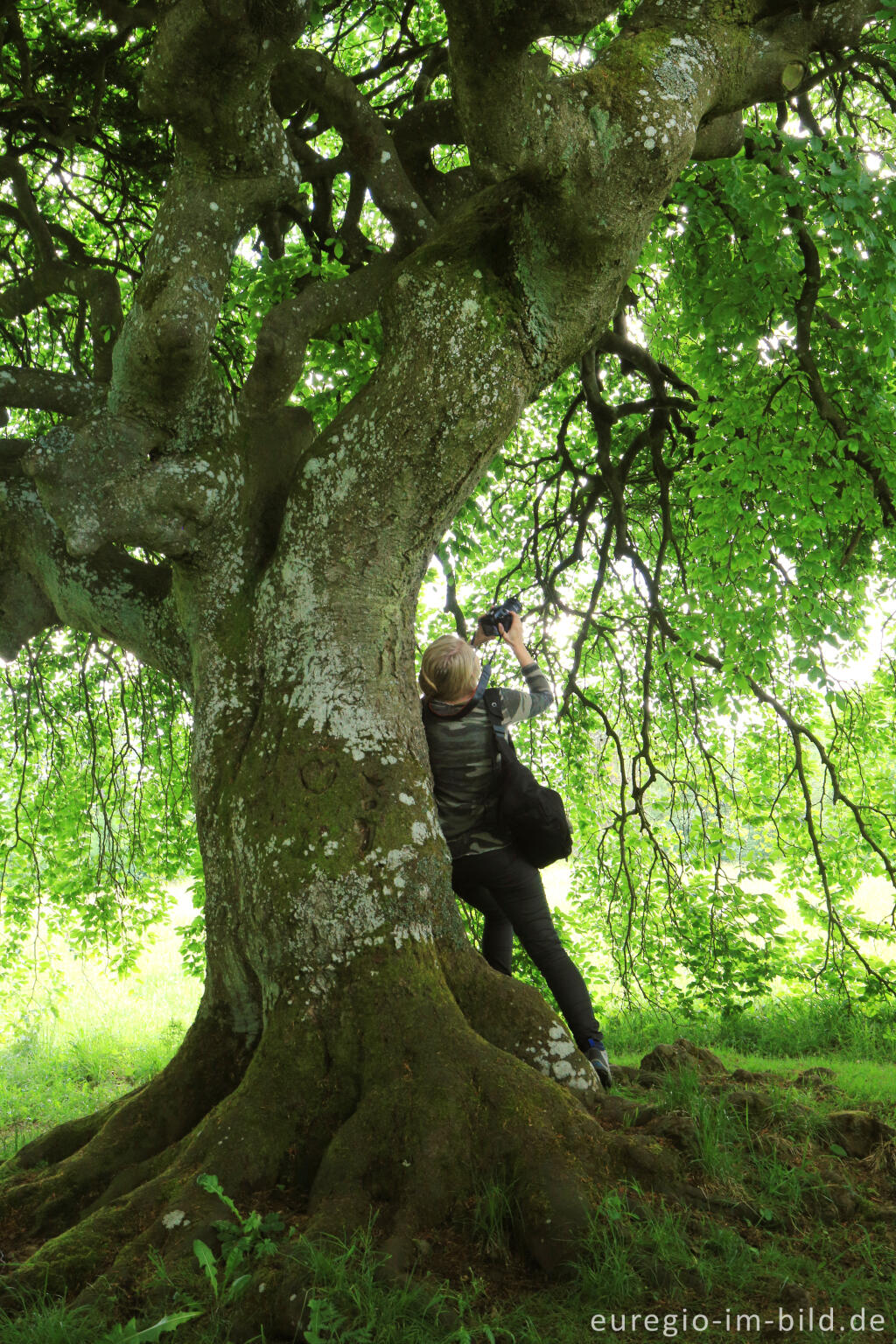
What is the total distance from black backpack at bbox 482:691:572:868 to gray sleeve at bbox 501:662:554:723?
4cm

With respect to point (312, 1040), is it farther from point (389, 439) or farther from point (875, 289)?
point (875, 289)

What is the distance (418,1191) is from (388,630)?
2.01 m

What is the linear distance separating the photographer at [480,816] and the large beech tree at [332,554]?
34 centimetres

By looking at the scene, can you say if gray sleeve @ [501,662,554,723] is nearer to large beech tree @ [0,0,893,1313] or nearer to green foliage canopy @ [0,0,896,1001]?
large beech tree @ [0,0,893,1313]

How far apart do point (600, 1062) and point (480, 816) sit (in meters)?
1.20

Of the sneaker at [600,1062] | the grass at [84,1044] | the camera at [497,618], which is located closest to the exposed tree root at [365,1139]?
the sneaker at [600,1062]

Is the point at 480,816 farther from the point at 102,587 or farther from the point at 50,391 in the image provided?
the point at 50,391

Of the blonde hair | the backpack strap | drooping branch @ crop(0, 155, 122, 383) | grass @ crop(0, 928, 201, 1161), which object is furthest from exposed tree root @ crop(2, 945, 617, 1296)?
drooping branch @ crop(0, 155, 122, 383)

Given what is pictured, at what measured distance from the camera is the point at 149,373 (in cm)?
395

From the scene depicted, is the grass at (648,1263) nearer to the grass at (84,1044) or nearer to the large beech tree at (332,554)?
the large beech tree at (332,554)

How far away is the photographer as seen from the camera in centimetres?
405

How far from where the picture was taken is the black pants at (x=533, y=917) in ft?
13.3

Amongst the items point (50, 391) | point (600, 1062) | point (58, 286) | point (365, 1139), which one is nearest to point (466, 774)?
point (600, 1062)

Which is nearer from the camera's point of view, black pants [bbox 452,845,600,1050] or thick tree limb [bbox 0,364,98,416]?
black pants [bbox 452,845,600,1050]
